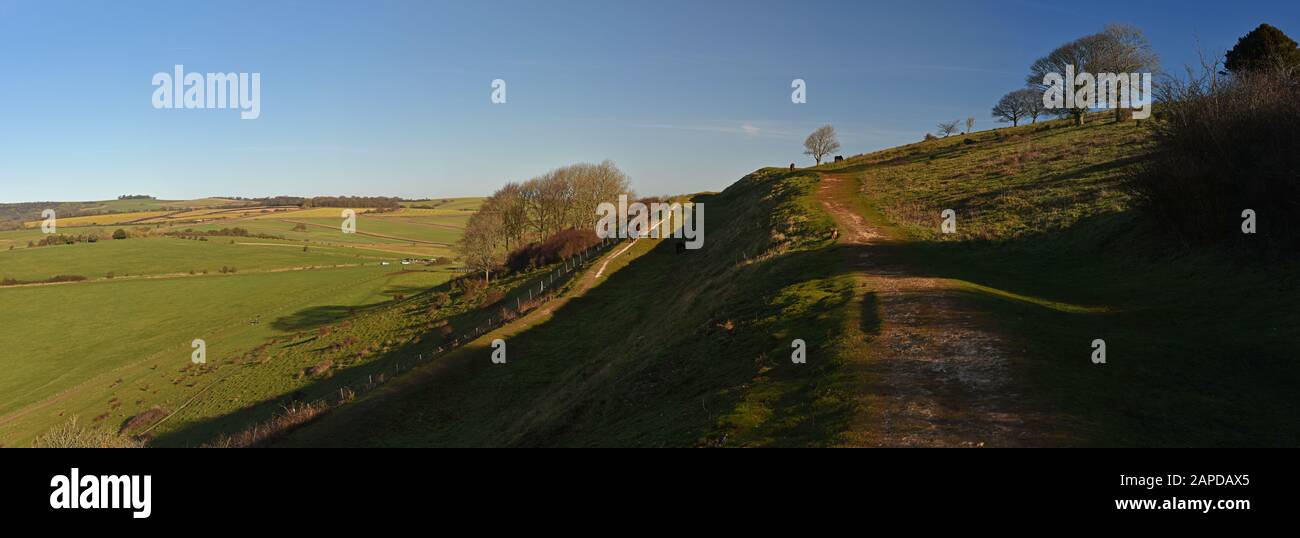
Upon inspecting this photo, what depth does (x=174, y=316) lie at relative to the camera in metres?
74.3

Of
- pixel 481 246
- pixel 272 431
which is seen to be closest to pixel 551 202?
pixel 481 246

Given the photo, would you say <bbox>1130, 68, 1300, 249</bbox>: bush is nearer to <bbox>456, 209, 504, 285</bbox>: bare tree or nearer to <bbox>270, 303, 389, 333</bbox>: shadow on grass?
<bbox>456, 209, 504, 285</bbox>: bare tree

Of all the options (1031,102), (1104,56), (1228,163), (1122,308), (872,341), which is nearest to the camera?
(872,341)

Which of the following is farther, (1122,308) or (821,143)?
(821,143)

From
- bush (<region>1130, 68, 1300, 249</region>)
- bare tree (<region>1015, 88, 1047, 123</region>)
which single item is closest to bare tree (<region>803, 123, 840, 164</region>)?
bare tree (<region>1015, 88, 1047, 123</region>)

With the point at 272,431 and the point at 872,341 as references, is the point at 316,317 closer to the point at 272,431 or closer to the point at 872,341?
the point at 272,431

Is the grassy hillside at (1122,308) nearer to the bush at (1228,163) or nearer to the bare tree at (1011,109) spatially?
the bush at (1228,163)

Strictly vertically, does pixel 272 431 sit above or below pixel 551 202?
below

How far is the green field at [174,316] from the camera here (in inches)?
1722

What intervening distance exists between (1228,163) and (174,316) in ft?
312

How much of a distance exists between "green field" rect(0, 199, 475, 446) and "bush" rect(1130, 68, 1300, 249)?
47.5 m

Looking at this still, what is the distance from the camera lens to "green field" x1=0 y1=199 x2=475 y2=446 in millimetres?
43750
